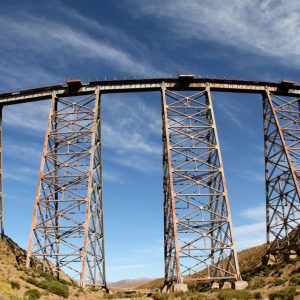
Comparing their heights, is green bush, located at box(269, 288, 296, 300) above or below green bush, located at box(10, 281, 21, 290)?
below

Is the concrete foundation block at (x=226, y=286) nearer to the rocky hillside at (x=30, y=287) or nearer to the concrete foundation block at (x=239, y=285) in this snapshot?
the concrete foundation block at (x=239, y=285)

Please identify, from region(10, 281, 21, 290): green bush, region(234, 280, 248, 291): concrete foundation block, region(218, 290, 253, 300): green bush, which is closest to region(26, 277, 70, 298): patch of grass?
region(10, 281, 21, 290): green bush

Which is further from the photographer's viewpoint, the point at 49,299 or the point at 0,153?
Answer: the point at 0,153

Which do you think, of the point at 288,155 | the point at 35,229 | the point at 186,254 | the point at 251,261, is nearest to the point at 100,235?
the point at 35,229

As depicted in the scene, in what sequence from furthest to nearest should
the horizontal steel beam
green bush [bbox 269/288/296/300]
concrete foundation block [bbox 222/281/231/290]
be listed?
the horizontal steel beam
concrete foundation block [bbox 222/281/231/290]
green bush [bbox 269/288/296/300]

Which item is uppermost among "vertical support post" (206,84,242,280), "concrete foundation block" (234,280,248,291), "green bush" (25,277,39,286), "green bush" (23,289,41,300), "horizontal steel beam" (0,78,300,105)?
"horizontal steel beam" (0,78,300,105)

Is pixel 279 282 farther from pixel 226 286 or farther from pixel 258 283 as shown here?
pixel 226 286

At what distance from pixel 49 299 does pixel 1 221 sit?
13.7 metres

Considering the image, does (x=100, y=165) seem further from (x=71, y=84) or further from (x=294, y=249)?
A: (x=294, y=249)

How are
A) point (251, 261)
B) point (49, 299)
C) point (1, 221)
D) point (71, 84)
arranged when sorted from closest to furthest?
point (49, 299) < point (71, 84) < point (1, 221) < point (251, 261)

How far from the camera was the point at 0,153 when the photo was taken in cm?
A: 2681

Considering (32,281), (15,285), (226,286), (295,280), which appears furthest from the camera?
(226,286)

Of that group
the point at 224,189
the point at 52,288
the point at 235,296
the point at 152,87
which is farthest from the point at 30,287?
the point at 152,87

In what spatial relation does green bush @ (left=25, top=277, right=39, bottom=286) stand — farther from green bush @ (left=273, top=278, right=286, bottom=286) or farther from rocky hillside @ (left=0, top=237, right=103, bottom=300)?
green bush @ (left=273, top=278, right=286, bottom=286)
